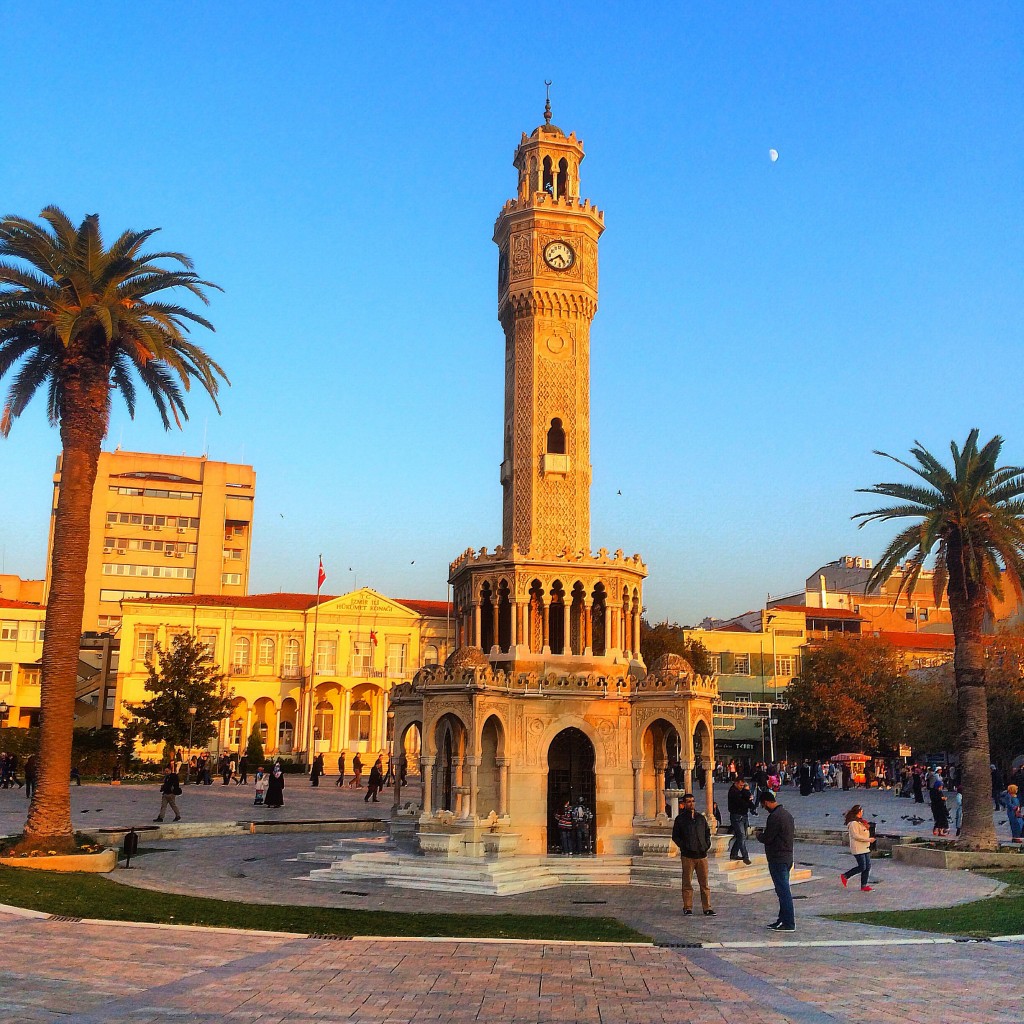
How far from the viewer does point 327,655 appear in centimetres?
7656

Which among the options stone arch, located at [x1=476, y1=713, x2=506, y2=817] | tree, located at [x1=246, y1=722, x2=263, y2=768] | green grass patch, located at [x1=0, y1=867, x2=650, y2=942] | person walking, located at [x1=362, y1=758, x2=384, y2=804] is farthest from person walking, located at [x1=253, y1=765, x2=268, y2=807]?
green grass patch, located at [x1=0, y1=867, x2=650, y2=942]

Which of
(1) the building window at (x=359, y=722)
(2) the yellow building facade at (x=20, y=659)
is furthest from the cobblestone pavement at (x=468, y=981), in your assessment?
(2) the yellow building facade at (x=20, y=659)

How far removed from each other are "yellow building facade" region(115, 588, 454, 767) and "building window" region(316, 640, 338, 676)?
0.07 meters

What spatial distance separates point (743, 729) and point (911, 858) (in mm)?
53812

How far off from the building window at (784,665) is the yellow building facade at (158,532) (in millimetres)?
44169

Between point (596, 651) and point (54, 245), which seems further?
point (596, 651)

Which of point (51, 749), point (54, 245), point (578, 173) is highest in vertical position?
point (578, 173)

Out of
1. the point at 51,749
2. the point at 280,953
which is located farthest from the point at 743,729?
the point at 280,953

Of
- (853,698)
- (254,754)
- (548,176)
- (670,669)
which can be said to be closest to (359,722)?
(254,754)

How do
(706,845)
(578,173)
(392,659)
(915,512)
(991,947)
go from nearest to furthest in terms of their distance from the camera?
(991,947), (706,845), (915,512), (578,173), (392,659)

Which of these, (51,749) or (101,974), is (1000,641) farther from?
(101,974)

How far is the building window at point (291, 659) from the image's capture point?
75875mm

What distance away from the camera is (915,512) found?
91.8 feet

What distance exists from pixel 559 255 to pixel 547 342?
2.60m
